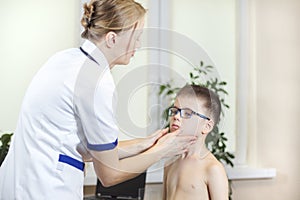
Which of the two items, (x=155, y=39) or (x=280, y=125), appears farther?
→ (x=280, y=125)

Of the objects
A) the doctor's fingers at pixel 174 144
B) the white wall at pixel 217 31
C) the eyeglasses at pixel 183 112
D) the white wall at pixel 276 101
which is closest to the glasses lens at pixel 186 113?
the eyeglasses at pixel 183 112

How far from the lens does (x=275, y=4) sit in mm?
3250

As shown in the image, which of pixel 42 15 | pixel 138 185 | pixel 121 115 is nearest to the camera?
pixel 121 115

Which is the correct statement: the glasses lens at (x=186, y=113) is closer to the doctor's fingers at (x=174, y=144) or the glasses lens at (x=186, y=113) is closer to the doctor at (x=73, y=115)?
the doctor's fingers at (x=174, y=144)

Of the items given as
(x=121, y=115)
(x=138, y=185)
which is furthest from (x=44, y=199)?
(x=138, y=185)

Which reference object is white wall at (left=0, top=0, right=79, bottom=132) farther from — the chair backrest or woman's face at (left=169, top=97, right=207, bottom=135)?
woman's face at (left=169, top=97, right=207, bottom=135)

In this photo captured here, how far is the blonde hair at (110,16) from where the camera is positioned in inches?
55.5

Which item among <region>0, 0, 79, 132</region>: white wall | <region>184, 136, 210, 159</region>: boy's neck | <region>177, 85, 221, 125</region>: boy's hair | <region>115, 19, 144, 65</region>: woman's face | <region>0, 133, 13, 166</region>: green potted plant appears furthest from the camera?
<region>0, 0, 79, 132</region>: white wall

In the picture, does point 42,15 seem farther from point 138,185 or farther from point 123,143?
point 123,143

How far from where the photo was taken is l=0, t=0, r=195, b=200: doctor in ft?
4.60

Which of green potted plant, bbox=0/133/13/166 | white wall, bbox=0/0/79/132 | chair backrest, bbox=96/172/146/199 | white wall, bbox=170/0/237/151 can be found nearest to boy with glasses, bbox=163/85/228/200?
chair backrest, bbox=96/172/146/199

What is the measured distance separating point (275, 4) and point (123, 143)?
191 cm

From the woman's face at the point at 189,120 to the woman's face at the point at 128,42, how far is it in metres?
0.31

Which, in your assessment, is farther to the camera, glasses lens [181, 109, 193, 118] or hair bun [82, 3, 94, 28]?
glasses lens [181, 109, 193, 118]
